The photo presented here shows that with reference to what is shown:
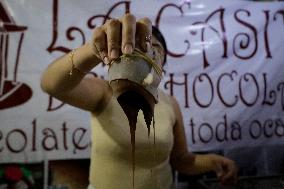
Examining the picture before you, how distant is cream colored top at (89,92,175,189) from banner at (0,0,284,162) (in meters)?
0.48

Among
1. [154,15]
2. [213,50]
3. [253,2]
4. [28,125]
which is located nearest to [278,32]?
[253,2]

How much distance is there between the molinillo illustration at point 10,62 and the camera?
1442 millimetres

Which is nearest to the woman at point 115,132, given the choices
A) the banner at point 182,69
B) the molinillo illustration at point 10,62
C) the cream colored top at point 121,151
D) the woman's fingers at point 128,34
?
the cream colored top at point 121,151

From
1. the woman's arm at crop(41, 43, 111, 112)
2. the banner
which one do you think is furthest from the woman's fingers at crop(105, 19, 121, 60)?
the banner

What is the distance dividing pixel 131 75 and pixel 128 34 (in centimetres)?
7

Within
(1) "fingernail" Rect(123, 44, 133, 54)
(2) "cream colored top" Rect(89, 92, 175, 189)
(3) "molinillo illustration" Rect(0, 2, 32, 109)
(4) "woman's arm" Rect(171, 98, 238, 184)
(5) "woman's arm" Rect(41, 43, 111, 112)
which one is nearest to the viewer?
(1) "fingernail" Rect(123, 44, 133, 54)

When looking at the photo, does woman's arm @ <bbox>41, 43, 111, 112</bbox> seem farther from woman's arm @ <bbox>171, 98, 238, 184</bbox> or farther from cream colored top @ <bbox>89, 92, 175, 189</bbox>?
woman's arm @ <bbox>171, 98, 238, 184</bbox>

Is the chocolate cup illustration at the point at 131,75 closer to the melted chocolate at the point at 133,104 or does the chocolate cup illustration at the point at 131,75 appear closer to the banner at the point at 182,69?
the melted chocolate at the point at 133,104

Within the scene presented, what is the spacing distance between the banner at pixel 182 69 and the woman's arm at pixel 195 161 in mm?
326

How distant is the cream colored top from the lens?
41.9 inches

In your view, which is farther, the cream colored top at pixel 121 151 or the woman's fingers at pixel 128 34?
the cream colored top at pixel 121 151

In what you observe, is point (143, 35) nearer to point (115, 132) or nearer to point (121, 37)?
point (121, 37)

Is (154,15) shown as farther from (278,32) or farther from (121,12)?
(278,32)

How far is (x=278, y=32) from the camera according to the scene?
184cm
